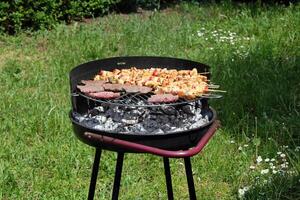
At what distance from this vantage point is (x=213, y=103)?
4.78 meters

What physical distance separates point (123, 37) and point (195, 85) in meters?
3.96

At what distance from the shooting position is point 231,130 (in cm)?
434

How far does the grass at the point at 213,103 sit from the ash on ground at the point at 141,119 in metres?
1.17

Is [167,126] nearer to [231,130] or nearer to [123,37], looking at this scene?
[231,130]

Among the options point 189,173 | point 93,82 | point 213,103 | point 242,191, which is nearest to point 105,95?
point 93,82

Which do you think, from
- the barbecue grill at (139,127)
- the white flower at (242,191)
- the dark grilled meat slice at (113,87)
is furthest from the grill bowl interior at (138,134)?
the white flower at (242,191)

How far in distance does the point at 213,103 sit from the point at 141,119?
7.86 ft

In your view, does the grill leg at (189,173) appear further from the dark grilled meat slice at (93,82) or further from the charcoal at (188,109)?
the dark grilled meat slice at (93,82)

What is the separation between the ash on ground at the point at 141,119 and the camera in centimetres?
241

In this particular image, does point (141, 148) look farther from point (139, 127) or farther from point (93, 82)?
point (93, 82)

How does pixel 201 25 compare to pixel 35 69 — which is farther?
pixel 201 25

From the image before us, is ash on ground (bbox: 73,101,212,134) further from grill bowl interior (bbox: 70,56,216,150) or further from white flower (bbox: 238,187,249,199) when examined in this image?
white flower (bbox: 238,187,249,199)

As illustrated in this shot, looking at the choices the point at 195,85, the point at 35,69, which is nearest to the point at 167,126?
the point at 195,85

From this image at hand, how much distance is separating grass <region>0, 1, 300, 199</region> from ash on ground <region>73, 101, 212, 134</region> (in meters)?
1.17
